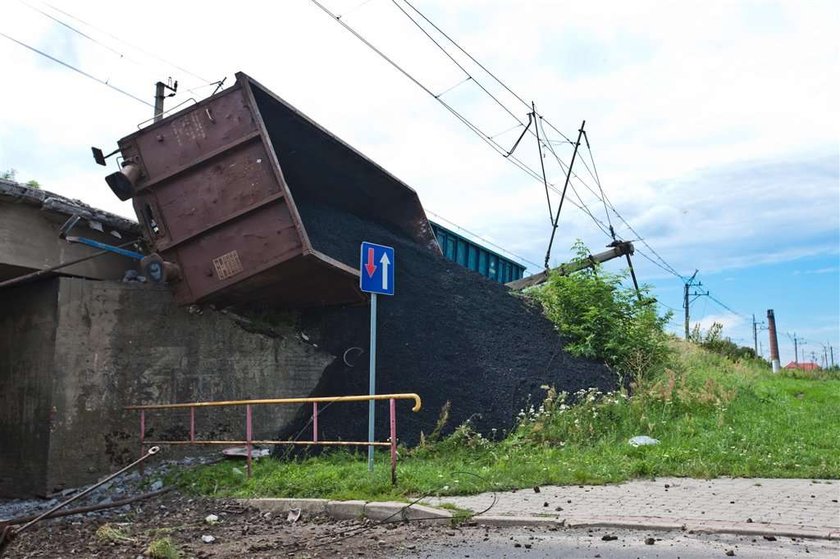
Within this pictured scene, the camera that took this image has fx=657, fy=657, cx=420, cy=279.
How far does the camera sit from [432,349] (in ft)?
34.3

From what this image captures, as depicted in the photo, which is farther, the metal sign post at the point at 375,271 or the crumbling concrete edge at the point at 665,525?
the metal sign post at the point at 375,271

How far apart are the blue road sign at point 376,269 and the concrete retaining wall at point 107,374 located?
3.34 m

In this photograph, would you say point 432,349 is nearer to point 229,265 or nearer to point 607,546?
point 229,265

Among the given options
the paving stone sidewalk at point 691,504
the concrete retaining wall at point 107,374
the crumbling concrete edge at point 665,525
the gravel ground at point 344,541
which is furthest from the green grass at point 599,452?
the concrete retaining wall at point 107,374

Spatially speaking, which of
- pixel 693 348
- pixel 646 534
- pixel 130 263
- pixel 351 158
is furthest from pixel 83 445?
pixel 693 348

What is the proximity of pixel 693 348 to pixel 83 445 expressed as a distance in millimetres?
14160

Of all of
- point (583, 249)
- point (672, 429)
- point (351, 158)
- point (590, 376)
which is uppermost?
point (351, 158)

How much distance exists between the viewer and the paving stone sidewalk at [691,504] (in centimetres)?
491

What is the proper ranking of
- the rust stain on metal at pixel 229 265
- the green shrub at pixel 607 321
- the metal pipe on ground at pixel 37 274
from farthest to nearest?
1. the green shrub at pixel 607 321
2. the rust stain on metal at pixel 229 265
3. the metal pipe on ground at pixel 37 274

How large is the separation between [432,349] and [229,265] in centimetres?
340

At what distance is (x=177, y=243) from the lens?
30.2ft

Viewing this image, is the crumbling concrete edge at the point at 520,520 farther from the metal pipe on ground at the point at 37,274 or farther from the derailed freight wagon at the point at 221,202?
the metal pipe on ground at the point at 37,274

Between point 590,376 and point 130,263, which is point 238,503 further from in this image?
point 590,376

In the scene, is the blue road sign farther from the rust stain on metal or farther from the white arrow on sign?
the rust stain on metal
